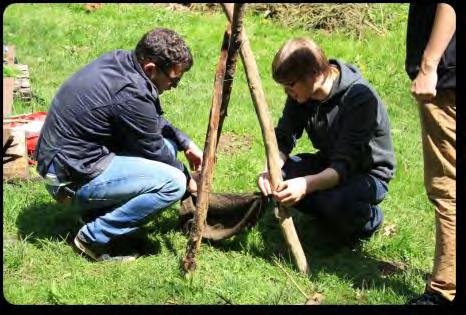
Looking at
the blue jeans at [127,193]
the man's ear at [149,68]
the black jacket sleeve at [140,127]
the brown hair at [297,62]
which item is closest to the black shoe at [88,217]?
the blue jeans at [127,193]

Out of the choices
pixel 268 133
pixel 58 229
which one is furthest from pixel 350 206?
pixel 58 229

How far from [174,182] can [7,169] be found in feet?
5.35

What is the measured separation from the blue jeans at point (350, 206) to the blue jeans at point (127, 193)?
0.87 meters

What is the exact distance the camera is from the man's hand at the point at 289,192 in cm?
380

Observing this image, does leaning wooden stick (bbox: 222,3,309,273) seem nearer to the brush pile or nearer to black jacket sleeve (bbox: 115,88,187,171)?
black jacket sleeve (bbox: 115,88,187,171)

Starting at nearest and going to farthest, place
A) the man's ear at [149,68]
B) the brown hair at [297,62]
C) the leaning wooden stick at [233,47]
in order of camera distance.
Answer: the leaning wooden stick at [233,47] → the brown hair at [297,62] → the man's ear at [149,68]

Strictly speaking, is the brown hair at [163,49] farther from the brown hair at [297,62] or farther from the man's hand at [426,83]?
the man's hand at [426,83]

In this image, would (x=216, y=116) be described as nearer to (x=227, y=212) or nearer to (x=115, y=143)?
(x=115, y=143)

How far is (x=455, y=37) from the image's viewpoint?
10.7 ft

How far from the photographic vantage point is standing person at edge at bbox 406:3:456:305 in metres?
3.21

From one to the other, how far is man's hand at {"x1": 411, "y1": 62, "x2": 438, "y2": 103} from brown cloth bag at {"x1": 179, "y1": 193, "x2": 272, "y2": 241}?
1.34 meters

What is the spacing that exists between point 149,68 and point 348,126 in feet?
4.08

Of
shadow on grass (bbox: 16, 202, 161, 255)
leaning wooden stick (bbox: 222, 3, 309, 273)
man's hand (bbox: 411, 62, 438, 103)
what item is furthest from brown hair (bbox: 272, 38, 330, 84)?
shadow on grass (bbox: 16, 202, 161, 255)
